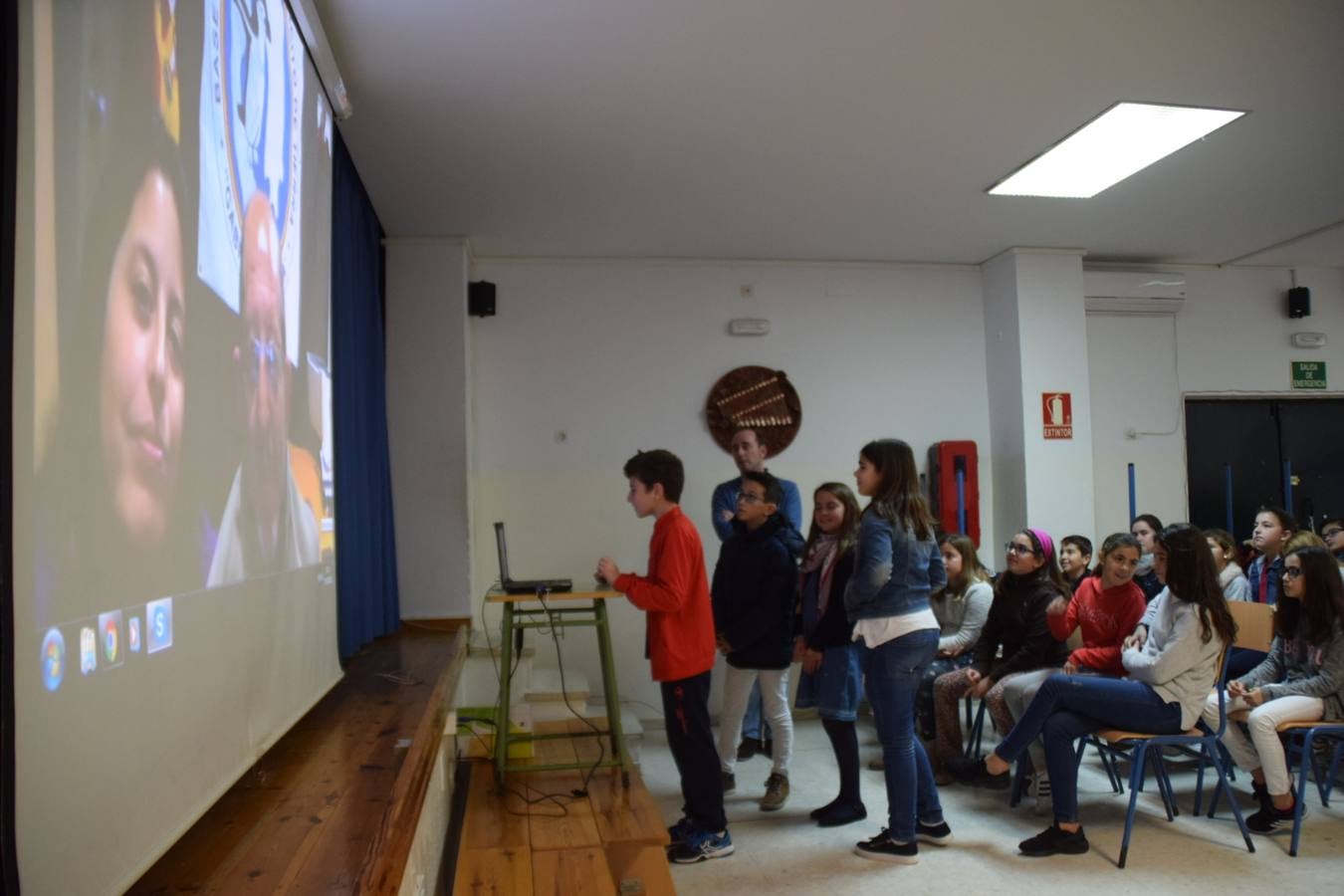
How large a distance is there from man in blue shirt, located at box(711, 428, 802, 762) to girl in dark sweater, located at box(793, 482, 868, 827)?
24.7 inches

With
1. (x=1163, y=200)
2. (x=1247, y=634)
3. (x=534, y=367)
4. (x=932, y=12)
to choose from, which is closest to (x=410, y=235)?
(x=534, y=367)

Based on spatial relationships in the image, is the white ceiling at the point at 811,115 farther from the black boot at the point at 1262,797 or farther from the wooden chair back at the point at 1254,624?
the black boot at the point at 1262,797

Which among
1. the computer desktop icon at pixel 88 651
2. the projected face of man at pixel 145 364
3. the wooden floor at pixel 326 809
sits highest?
the projected face of man at pixel 145 364

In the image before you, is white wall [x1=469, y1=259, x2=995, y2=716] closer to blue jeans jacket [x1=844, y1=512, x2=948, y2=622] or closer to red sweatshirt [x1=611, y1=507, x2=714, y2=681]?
red sweatshirt [x1=611, y1=507, x2=714, y2=681]

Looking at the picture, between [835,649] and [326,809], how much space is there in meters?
2.22

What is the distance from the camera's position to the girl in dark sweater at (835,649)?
12.1 ft

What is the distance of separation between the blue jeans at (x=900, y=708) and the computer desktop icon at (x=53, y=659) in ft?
8.19

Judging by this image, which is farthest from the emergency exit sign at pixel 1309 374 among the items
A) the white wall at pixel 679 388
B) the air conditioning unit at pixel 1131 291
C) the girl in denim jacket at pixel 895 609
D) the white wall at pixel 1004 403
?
the girl in denim jacket at pixel 895 609

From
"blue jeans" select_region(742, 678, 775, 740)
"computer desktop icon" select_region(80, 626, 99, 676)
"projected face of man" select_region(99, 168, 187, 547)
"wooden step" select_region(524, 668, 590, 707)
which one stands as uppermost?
"projected face of man" select_region(99, 168, 187, 547)

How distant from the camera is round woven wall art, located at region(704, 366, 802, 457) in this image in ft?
19.0

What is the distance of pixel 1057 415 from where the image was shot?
19.2ft

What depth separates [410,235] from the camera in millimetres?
5262

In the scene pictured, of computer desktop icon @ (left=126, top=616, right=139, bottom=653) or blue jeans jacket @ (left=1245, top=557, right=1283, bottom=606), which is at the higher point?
computer desktop icon @ (left=126, top=616, right=139, bottom=653)

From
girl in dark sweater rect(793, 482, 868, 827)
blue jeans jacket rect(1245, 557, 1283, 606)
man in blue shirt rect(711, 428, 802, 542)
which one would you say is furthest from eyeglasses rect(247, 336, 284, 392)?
blue jeans jacket rect(1245, 557, 1283, 606)
